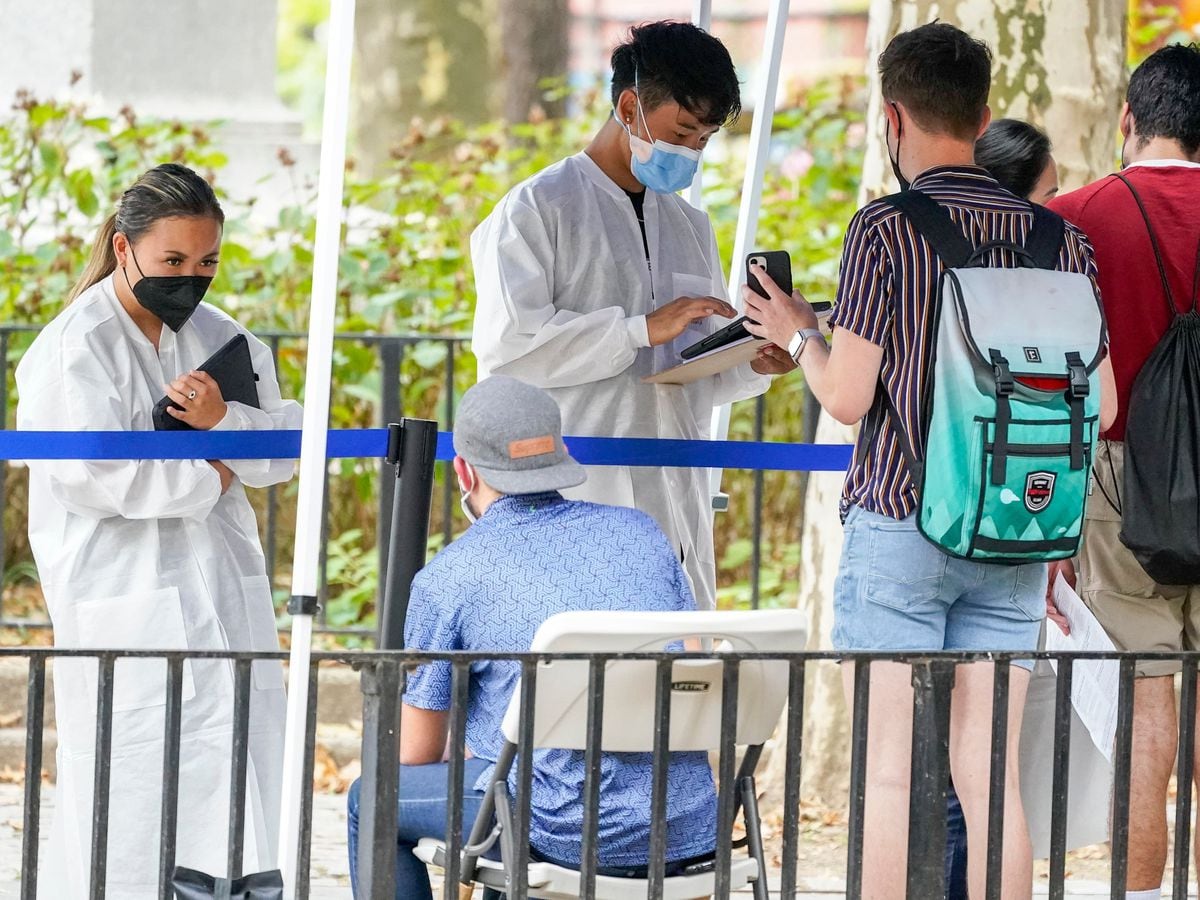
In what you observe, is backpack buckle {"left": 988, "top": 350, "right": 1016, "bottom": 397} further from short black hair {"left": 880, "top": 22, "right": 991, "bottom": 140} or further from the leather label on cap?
the leather label on cap

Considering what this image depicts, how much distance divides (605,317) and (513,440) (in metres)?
0.90

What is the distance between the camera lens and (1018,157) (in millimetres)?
4254

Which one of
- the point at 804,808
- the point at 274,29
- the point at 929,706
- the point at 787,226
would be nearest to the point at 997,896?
the point at 929,706

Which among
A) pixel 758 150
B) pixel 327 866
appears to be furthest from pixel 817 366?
pixel 327 866

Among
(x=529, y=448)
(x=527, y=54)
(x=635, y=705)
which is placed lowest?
(x=635, y=705)

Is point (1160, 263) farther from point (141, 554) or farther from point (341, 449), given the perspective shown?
point (141, 554)

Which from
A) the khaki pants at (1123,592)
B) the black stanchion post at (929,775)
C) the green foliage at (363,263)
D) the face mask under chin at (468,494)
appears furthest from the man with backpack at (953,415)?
the green foliage at (363,263)

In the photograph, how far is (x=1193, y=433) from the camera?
3740mm

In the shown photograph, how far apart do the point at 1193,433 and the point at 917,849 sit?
1054 mm

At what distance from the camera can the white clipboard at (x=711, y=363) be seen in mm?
4051

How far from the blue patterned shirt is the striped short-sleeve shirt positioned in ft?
1.46

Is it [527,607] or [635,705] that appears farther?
[527,607]

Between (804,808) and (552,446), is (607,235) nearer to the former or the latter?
(552,446)

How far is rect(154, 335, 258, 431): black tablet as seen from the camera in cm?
396
